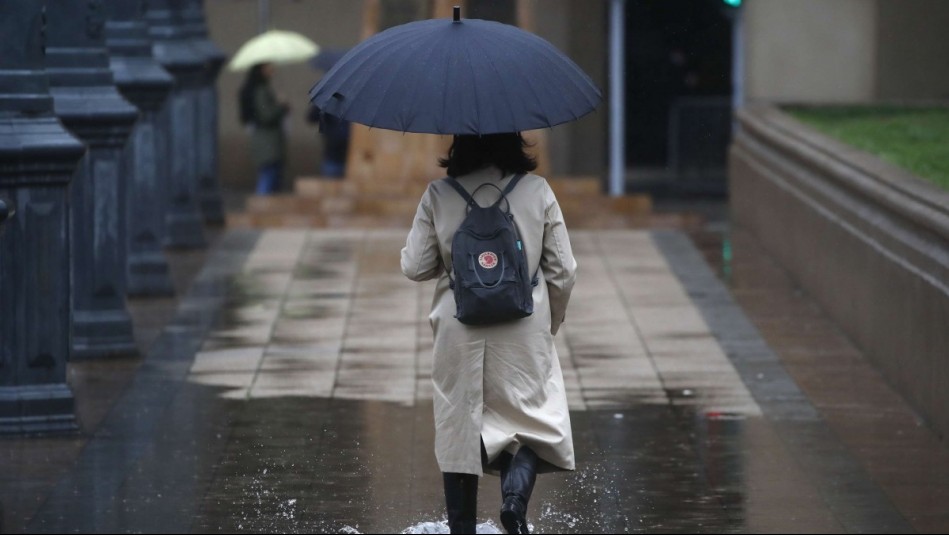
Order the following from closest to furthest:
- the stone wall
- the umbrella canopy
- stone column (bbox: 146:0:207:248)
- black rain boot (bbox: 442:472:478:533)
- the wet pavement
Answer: black rain boot (bbox: 442:472:478:533) < the wet pavement < the stone wall < stone column (bbox: 146:0:207:248) < the umbrella canopy

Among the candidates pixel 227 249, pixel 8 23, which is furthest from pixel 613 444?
pixel 227 249

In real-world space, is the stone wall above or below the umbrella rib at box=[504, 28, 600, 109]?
below

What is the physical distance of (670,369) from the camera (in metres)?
10.8

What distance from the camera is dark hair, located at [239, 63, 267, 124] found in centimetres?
2150

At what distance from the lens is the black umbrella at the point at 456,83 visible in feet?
20.0

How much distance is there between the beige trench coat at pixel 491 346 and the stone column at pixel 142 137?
6.84 m

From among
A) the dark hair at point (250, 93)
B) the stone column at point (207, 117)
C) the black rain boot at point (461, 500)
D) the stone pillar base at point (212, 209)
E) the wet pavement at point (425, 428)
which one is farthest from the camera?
the dark hair at point (250, 93)

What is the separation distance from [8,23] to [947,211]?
15.8 ft

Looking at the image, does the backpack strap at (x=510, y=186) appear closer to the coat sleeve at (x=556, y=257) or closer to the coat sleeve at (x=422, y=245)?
the coat sleeve at (x=556, y=257)

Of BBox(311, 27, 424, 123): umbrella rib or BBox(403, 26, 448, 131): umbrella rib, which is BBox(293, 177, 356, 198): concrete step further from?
BBox(403, 26, 448, 131): umbrella rib

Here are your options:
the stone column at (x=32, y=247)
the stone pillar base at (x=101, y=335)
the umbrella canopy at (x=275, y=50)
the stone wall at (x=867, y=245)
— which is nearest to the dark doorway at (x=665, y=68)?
the umbrella canopy at (x=275, y=50)

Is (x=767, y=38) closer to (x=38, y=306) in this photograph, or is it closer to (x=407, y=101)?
(x=38, y=306)

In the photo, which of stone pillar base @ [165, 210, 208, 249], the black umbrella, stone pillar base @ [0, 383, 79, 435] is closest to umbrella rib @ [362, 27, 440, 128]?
the black umbrella

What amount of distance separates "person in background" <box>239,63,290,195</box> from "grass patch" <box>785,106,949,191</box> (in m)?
6.29
